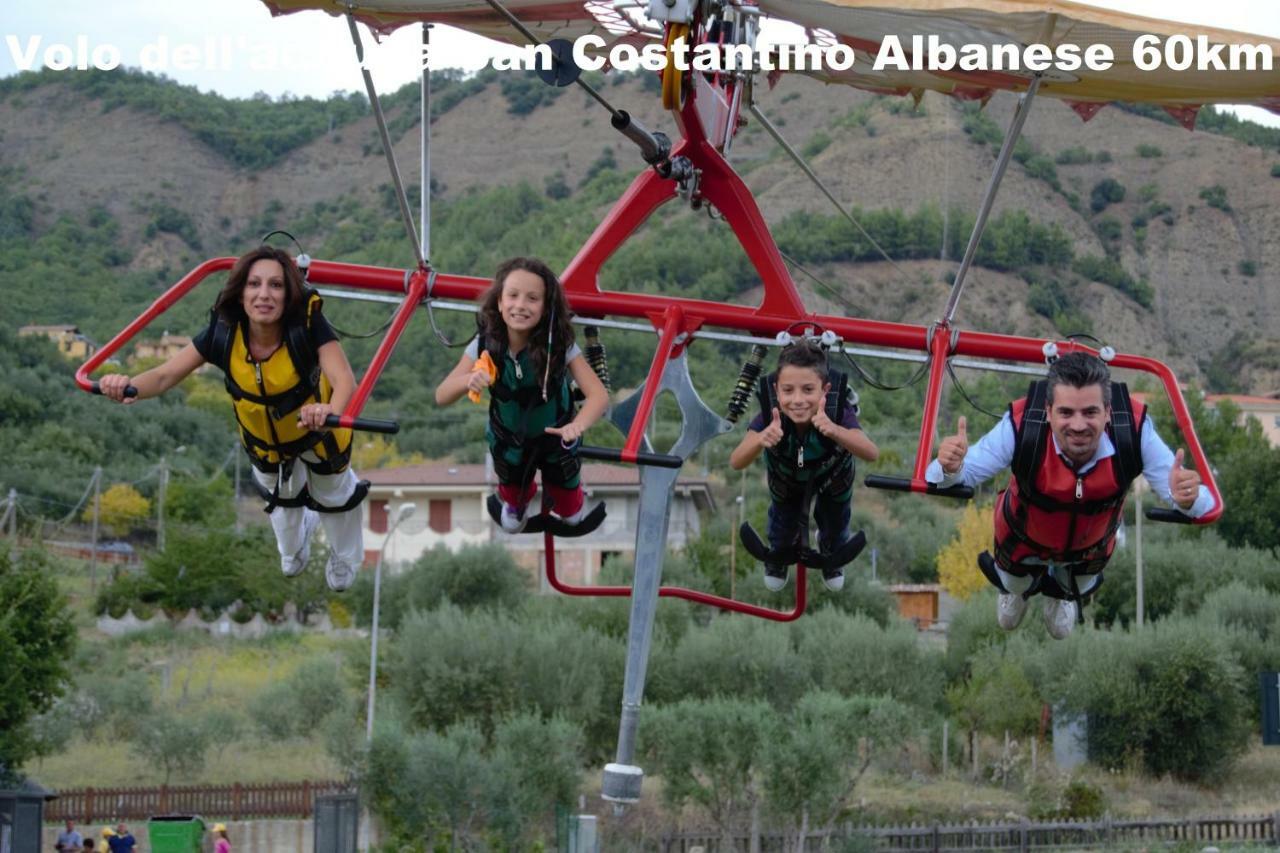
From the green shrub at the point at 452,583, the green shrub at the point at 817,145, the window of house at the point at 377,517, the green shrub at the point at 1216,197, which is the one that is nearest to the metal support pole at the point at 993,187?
the green shrub at the point at 452,583

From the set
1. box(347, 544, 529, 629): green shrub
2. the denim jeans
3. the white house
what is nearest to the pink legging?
the denim jeans

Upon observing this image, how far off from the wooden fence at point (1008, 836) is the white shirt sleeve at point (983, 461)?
28.2m

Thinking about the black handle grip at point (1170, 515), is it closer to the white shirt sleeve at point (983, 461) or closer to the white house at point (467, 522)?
the white shirt sleeve at point (983, 461)

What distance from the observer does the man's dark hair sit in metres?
10.0

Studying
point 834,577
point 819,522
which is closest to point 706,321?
point 819,522

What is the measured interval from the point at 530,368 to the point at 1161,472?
3.38 metres

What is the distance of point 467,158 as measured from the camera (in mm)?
179000

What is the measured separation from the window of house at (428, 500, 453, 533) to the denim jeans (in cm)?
5772

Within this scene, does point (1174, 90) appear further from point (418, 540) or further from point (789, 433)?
point (418, 540)

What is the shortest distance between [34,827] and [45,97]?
7140 inches

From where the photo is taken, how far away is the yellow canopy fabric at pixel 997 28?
39.6 feet

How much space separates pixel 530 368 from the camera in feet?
35.1

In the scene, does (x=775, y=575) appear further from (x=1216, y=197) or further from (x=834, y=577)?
(x=1216, y=197)

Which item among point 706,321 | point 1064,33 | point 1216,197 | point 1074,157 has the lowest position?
point 706,321
